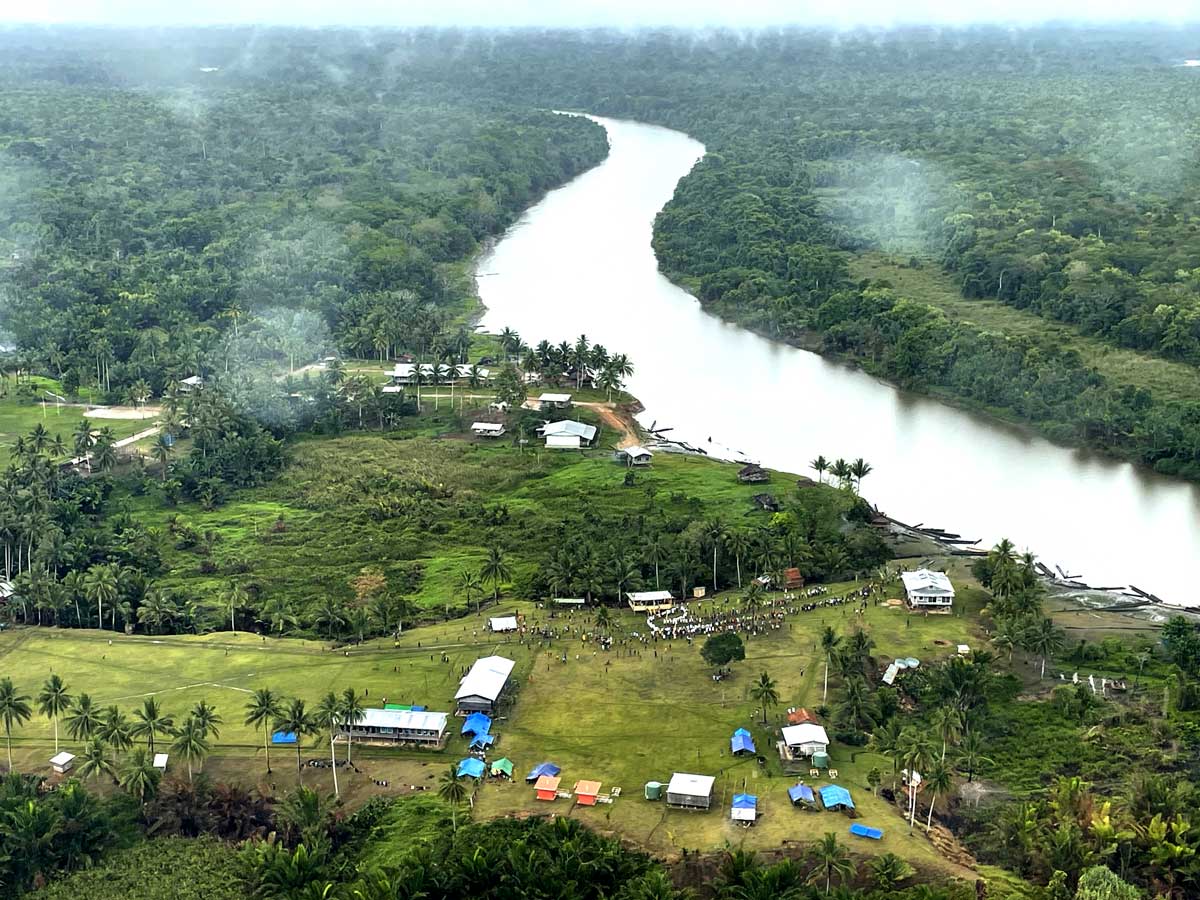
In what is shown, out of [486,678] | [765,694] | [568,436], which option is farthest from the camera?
[568,436]

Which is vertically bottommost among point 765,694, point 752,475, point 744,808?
point 752,475

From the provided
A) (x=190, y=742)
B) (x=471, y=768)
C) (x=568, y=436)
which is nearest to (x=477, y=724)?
(x=471, y=768)

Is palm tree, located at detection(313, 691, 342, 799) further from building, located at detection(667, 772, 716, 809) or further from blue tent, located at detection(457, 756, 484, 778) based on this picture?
building, located at detection(667, 772, 716, 809)

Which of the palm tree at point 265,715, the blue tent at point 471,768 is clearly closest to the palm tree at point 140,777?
the palm tree at point 265,715

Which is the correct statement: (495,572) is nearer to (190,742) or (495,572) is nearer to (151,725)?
(151,725)

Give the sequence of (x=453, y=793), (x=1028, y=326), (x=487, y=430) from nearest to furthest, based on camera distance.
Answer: (x=453, y=793), (x=487, y=430), (x=1028, y=326)

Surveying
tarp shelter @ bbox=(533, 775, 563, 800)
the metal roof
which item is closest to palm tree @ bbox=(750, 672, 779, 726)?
tarp shelter @ bbox=(533, 775, 563, 800)

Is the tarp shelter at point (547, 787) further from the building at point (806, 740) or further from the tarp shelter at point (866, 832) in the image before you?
the tarp shelter at point (866, 832)
